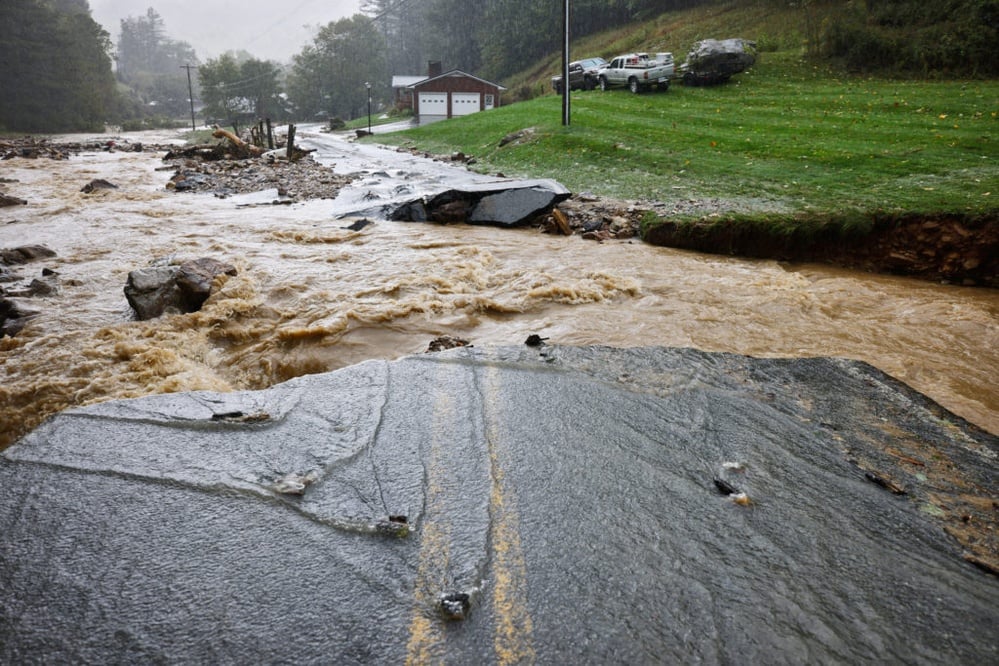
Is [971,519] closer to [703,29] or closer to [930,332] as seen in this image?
[930,332]

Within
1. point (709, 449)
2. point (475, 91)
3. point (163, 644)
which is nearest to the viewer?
point (163, 644)

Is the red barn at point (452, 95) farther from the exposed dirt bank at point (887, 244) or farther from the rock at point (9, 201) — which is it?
the exposed dirt bank at point (887, 244)

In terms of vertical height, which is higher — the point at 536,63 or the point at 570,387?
the point at 536,63

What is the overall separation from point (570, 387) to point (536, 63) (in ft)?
204

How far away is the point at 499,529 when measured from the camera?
262 cm

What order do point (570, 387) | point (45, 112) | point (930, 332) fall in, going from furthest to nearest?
point (45, 112) < point (930, 332) < point (570, 387)

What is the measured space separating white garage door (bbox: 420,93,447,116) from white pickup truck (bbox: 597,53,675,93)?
78.0 ft

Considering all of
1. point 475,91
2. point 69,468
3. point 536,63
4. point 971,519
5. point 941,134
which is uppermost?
point 536,63

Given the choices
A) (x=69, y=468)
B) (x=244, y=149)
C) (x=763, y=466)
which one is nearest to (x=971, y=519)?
(x=763, y=466)

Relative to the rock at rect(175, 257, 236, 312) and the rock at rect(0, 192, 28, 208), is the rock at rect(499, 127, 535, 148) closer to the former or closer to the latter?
the rock at rect(0, 192, 28, 208)

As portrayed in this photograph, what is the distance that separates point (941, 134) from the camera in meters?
12.8

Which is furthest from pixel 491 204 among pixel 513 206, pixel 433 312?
pixel 433 312

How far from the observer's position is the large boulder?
6.82ft

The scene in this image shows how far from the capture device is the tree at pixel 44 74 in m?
53.8
